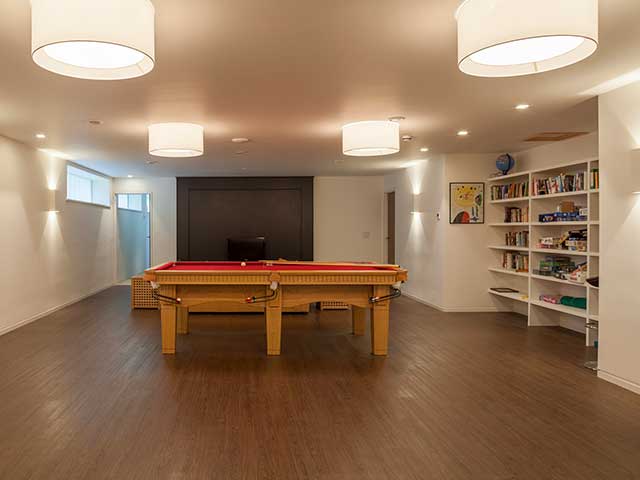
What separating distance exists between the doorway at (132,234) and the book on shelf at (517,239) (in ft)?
26.3

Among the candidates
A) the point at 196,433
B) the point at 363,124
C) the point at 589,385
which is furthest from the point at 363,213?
the point at 196,433

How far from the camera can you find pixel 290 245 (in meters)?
10.9

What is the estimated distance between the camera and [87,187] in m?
9.84

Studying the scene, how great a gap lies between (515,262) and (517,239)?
350 millimetres

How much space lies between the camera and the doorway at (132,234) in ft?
37.0

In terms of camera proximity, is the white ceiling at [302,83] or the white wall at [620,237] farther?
the white wall at [620,237]

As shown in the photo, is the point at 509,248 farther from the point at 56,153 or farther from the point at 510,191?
the point at 56,153

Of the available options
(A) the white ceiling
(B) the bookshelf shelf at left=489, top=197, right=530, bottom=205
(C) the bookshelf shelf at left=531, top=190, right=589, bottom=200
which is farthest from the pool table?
(B) the bookshelf shelf at left=489, top=197, right=530, bottom=205

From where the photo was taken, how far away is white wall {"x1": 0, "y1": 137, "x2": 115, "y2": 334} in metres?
6.02

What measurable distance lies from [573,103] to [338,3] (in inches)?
118

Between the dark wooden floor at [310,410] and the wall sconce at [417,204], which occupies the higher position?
the wall sconce at [417,204]

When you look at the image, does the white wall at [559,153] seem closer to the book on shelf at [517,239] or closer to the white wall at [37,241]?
the book on shelf at [517,239]

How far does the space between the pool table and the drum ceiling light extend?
2.74 meters

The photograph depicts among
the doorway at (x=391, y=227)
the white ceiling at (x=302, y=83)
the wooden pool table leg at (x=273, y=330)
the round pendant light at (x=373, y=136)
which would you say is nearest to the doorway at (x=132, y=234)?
the white ceiling at (x=302, y=83)
